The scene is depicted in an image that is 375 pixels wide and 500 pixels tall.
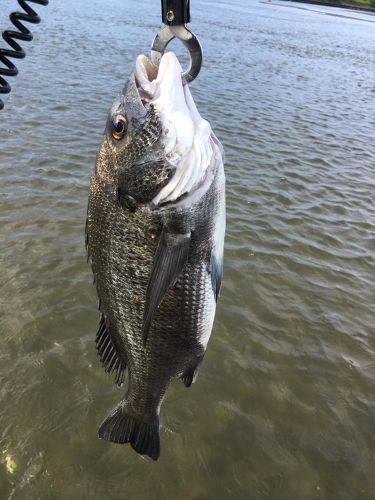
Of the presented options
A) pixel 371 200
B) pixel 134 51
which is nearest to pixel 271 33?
pixel 134 51

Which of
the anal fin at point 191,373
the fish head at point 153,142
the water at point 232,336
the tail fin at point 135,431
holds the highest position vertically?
the fish head at point 153,142

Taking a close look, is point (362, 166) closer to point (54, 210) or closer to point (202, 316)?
point (54, 210)

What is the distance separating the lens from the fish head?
197 centimetres

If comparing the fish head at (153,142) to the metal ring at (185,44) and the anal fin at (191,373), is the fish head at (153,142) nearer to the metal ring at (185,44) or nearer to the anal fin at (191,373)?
the metal ring at (185,44)

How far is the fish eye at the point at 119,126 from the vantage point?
80.0 inches

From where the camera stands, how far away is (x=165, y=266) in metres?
2.02

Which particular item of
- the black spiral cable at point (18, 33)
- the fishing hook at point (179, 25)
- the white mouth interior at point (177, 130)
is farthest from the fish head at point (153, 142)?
the black spiral cable at point (18, 33)

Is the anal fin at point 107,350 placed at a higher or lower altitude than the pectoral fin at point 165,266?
lower

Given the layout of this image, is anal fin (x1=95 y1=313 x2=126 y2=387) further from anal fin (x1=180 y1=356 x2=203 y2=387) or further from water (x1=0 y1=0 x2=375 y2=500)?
water (x1=0 y1=0 x2=375 y2=500)

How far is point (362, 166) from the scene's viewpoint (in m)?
9.94

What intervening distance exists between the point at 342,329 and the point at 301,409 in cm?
141

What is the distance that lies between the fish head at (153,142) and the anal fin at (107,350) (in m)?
0.87

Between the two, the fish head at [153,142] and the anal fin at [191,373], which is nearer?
the fish head at [153,142]

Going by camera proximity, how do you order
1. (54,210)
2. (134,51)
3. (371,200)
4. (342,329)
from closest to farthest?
(342,329)
(54,210)
(371,200)
(134,51)
